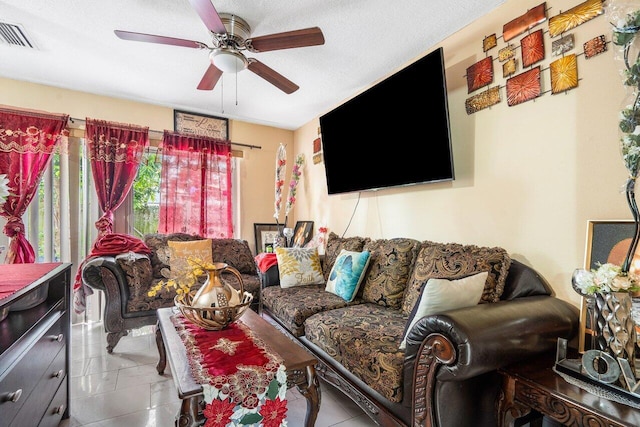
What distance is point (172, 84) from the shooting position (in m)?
3.07

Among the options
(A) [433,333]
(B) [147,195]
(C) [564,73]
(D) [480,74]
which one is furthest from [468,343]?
(B) [147,195]

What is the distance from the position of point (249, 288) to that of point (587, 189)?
262 cm

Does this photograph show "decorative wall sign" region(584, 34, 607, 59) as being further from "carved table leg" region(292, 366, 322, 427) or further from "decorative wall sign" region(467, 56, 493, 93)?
"carved table leg" region(292, 366, 322, 427)

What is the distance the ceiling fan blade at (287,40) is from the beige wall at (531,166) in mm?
844

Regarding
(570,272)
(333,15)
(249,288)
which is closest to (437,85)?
(333,15)

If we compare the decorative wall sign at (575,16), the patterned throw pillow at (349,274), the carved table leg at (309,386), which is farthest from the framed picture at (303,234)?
the decorative wall sign at (575,16)

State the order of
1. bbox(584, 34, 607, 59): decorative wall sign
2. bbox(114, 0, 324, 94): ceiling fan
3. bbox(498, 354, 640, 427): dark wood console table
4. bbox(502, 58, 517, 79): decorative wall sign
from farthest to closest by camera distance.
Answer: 1. bbox(502, 58, 517, 79): decorative wall sign
2. bbox(114, 0, 324, 94): ceiling fan
3. bbox(584, 34, 607, 59): decorative wall sign
4. bbox(498, 354, 640, 427): dark wood console table

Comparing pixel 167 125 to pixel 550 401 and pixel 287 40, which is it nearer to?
pixel 287 40

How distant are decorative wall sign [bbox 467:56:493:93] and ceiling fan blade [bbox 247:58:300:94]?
1.29m

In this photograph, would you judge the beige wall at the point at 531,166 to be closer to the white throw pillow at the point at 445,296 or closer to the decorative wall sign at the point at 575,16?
the decorative wall sign at the point at 575,16

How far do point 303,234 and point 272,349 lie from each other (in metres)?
2.75

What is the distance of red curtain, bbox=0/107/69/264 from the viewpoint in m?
2.87

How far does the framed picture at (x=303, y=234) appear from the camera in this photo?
158 inches

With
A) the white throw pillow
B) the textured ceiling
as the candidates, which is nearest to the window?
the textured ceiling
